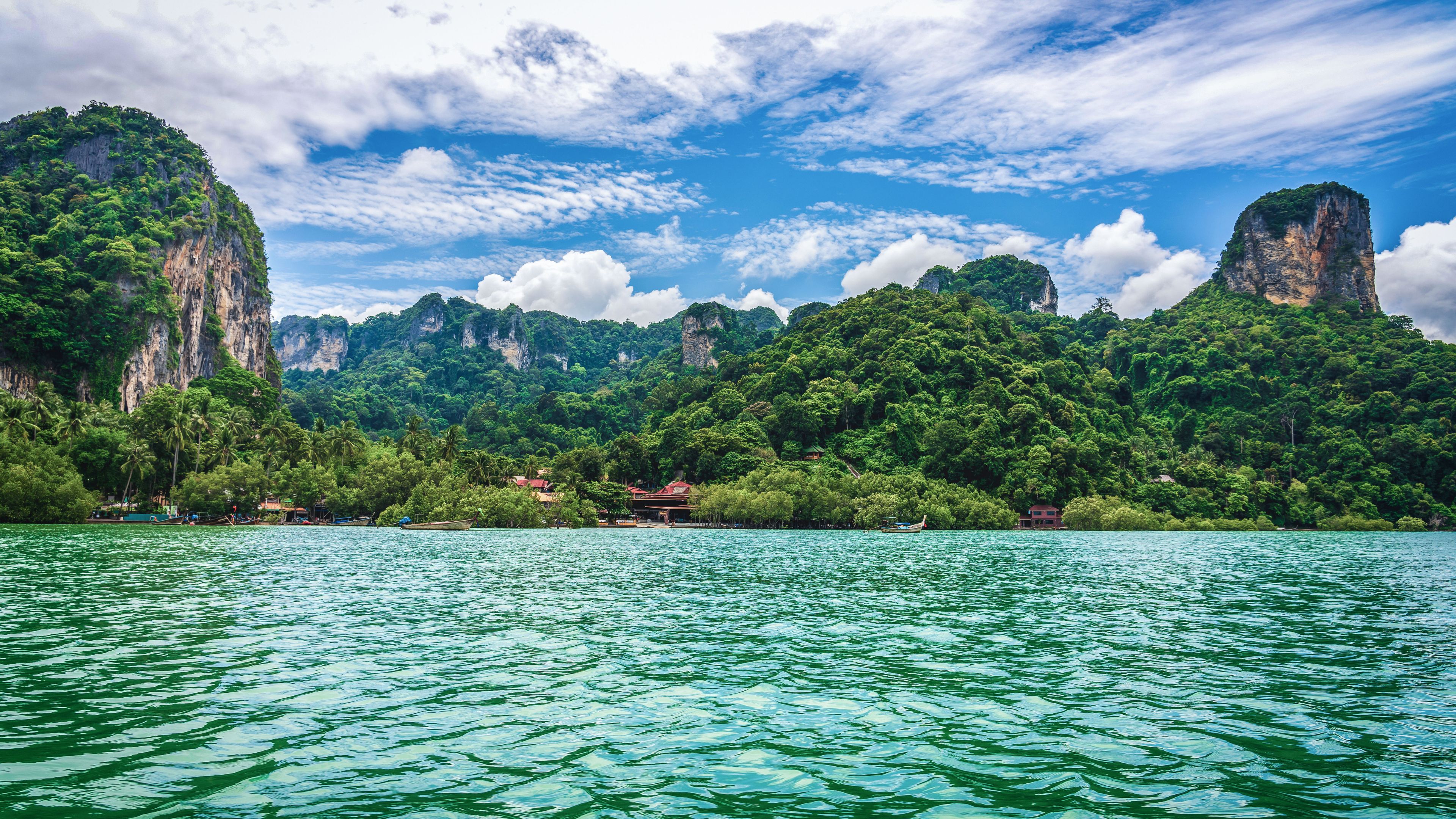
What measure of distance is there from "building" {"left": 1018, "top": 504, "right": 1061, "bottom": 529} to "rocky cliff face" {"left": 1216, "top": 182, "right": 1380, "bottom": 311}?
116 m

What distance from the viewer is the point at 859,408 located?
13900 centimetres

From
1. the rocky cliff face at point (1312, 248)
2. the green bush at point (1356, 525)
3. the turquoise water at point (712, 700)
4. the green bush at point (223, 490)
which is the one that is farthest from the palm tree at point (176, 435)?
the rocky cliff face at point (1312, 248)

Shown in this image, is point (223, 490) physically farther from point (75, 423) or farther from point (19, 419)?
point (19, 419)

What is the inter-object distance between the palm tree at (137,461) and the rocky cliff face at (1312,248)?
216 m

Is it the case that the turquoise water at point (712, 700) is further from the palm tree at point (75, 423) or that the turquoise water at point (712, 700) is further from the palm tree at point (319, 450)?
the palm tree at point (319, 450)

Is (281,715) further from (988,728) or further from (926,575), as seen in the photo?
(926,575)

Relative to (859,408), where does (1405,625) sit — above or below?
below

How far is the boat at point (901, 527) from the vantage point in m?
93.2

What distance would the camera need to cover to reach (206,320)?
134 meters

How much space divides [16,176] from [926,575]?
530 ft

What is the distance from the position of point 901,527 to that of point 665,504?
39391 mm

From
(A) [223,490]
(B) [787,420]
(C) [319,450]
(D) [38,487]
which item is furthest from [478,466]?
(B) [787,420]

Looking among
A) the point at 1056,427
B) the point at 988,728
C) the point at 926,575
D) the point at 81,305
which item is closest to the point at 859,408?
the point at 1056,427

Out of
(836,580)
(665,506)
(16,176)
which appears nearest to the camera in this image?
(836,580)
